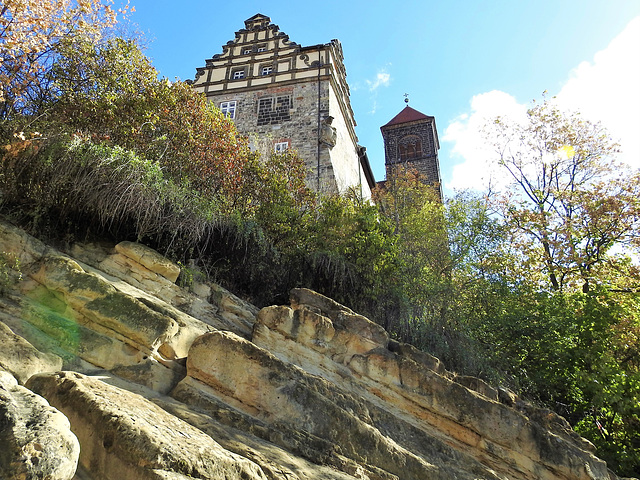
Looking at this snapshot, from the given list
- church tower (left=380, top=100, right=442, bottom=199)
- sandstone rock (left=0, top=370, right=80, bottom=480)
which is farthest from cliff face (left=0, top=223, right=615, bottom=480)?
church tower (left=380, top=100, right=442, bottom=199)

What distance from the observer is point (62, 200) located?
22.1 feet

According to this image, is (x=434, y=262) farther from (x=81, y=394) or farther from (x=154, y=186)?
(x=81, y=394)

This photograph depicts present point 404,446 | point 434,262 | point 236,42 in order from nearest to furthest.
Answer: point 404,446
point 434,262
point 236,42

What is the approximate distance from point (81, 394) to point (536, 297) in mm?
10989

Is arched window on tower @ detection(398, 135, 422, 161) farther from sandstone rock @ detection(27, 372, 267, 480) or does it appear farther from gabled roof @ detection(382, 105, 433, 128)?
sandstone rock @ detection(27, 372, 267, 480)

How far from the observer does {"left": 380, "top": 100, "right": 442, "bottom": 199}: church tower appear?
112 feet

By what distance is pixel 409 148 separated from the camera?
35562 millimetres

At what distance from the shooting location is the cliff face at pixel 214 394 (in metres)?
2.85

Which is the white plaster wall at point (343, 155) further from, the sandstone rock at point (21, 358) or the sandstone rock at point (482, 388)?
the sandstone rock at point (21, 358)

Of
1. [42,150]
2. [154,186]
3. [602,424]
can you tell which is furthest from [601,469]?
[42,150]

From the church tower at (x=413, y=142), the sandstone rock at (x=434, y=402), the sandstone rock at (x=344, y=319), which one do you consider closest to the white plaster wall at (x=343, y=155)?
the sandstone rock at (x=344, y=319)

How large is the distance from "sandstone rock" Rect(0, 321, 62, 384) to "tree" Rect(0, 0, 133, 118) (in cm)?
430

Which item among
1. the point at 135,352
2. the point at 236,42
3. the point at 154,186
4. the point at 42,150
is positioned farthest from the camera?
the point at 236,42

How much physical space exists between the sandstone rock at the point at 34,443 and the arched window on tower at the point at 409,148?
34.1m
